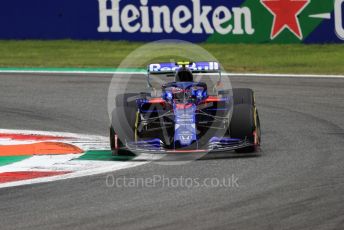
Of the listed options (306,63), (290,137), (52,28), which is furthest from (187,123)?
(52,28)

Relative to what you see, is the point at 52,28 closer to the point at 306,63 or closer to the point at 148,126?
the point at 306,63

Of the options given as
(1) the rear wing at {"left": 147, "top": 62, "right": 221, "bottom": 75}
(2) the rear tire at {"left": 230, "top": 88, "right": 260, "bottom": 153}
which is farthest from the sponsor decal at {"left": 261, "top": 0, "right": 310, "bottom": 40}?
(2) the rear tire at {"left": 230, "top": 88, "right": 260, "bottom": 153}

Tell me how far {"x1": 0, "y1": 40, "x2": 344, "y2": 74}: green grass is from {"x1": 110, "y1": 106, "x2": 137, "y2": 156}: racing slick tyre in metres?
9.41

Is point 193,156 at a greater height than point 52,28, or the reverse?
point 52,28

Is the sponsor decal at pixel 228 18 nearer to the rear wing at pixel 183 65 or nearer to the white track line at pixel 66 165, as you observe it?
the rear wing at pixel 183 65

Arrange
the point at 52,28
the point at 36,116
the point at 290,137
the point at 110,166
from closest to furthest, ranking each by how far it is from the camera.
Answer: the point at 110,166
the point at 290,137
the point at 36,116
the point at 52,28

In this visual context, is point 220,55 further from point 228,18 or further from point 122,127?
point 122,127

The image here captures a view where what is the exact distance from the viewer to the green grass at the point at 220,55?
21.7 metres

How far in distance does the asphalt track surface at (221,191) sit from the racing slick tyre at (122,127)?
2.30ft

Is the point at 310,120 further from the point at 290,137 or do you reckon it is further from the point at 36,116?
the point at 36,116

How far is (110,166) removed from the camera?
11.4 meters

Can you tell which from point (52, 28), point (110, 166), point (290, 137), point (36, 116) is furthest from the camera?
point (52, 28)

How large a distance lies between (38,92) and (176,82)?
257 inches

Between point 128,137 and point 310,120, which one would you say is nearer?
point 128,137
